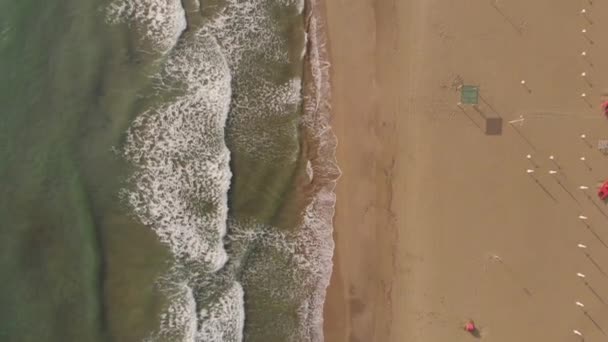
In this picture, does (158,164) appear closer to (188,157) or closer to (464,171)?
(188,157)

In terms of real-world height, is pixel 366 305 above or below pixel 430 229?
below

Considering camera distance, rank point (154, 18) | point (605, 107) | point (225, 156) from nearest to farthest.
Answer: point (605, 107)
point (154, 18)
point (225, 156)

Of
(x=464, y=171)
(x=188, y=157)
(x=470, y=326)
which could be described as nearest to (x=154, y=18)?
(x=188, y=157)

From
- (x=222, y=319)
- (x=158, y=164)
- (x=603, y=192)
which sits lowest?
(x=222, y=319)

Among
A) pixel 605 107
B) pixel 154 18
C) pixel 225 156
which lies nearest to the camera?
pixel 605 107

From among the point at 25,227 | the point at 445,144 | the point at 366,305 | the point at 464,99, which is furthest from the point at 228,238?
the point at 464,99


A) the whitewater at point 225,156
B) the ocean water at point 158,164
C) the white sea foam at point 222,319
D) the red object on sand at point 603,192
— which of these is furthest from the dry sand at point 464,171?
the white sea foam at point 222,319

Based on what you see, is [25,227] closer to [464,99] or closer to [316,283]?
[316,283]
